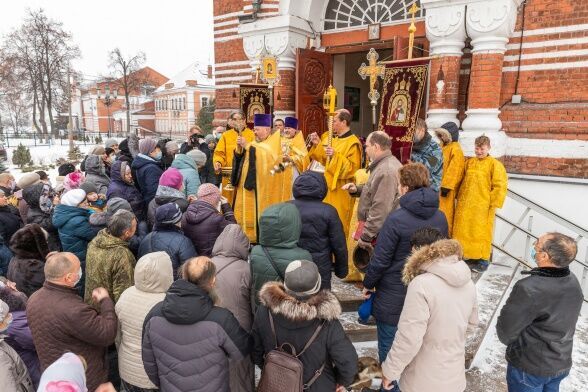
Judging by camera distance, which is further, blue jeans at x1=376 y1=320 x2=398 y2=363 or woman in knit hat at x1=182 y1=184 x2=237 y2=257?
woman in knit hat at x1=182 y1=184 x2=237 y2=257

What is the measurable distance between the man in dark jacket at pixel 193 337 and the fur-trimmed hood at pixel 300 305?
286 mm

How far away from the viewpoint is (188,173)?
532cm

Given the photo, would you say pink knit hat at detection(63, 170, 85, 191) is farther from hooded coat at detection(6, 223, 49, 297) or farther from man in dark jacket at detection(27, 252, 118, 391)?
man in dark jacket at detection(27, 252, 118, 391)

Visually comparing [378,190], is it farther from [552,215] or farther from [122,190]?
[552,215]

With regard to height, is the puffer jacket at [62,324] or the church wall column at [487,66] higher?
the church wall column at [487,66]

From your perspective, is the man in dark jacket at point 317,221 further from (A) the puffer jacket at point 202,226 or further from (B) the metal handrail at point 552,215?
(B) the metal handrail at point 552,215

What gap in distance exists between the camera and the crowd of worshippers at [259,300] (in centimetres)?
223

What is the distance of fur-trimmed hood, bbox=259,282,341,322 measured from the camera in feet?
7.04

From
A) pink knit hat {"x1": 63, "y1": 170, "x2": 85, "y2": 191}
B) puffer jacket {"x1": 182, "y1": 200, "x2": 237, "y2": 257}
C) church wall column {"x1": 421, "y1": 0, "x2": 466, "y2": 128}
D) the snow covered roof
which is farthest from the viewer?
the snow covered roof

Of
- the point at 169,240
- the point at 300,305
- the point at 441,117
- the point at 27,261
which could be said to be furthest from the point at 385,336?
the point at 441,117

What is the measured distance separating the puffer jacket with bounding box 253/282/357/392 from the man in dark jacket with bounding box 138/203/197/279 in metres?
1.24

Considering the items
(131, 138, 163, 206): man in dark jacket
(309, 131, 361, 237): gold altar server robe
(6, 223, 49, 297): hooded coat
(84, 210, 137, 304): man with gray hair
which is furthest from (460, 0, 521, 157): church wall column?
(6, 223, 49, 297): hooded coat

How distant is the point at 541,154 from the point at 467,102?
4.35 feet

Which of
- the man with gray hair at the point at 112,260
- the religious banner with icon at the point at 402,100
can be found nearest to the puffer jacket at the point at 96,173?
the man with gray hair at the point at 112,260
